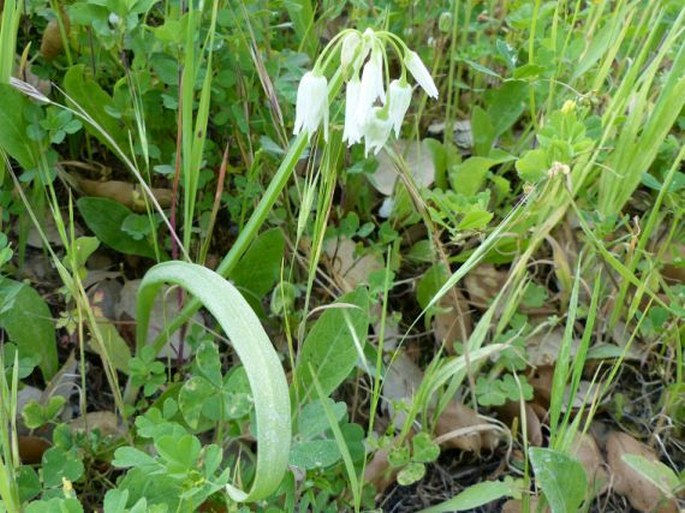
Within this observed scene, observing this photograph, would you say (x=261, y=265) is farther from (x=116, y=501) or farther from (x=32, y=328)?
(x=116, y=501)

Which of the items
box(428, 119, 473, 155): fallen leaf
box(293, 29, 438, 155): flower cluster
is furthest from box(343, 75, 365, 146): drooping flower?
box(428, 119, 473, 155): fallen leaf

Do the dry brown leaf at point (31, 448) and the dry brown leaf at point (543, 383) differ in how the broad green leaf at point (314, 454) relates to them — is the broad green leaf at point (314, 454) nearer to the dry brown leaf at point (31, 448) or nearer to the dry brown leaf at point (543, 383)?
the dry brown leaf at point (31, 448)

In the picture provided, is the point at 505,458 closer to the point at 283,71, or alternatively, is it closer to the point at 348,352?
the point at 348,352

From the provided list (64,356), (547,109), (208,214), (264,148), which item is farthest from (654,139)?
(64,356)

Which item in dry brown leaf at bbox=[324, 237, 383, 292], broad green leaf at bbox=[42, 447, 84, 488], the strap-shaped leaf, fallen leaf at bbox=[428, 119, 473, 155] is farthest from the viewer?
fallen leaf at bbox=[428, 119, 473, 155]

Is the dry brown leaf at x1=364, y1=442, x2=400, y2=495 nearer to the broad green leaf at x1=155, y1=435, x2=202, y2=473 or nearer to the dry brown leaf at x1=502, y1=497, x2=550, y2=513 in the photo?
the dry brown leaf at x1=502, y1=497, x2=550, y2=513

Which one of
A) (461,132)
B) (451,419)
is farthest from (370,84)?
(461,132)
